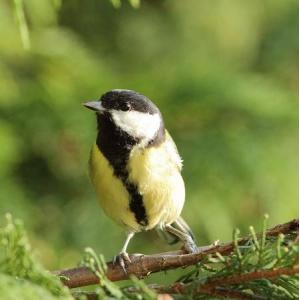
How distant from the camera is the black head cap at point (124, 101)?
2311 mm

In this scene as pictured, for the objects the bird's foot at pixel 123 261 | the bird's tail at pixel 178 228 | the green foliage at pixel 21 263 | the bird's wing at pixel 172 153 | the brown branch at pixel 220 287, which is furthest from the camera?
the bird's tail at pixel 178 228

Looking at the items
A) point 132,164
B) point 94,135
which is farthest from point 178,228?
point 94,135

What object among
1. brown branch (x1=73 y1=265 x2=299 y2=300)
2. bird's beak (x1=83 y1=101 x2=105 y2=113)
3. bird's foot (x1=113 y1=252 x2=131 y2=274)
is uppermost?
bird's beak (x1=83 y1=101 x2=105 y2=113)

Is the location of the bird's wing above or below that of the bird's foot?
above

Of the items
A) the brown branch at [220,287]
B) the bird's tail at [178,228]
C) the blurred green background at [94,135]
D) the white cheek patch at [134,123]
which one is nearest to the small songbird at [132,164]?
the white cheek patch at [134,123]

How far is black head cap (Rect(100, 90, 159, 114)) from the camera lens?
2.31m

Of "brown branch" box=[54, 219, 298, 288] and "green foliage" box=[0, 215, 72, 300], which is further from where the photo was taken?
"brown branch" box=[54, 219, 298, 288]

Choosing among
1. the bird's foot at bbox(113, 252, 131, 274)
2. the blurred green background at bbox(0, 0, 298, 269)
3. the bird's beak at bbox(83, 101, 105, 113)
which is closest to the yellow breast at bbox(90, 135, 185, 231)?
the bird's beak at bbox(83, 101, 105, 113)

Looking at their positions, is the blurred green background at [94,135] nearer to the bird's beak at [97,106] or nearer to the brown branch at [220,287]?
the bird's beak at [97,106]

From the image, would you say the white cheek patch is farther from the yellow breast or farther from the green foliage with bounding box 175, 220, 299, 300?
the green foliage with bounding box 175, 220, 299, 300

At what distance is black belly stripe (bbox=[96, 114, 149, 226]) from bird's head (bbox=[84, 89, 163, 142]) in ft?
0.06

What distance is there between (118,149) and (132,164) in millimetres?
68

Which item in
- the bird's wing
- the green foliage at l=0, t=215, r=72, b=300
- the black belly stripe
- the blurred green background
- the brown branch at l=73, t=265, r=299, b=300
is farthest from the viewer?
the blurred green background

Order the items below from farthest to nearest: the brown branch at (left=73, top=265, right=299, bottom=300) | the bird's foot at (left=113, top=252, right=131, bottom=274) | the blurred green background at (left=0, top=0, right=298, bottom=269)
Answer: the blurred green background at (left=0, top=0, right=298, bottom=269)
the bird's foot at (left=113, top=252, right=131, bottom=274)
the brown branch at (left=73, top=265, right=299, bottom=300)
